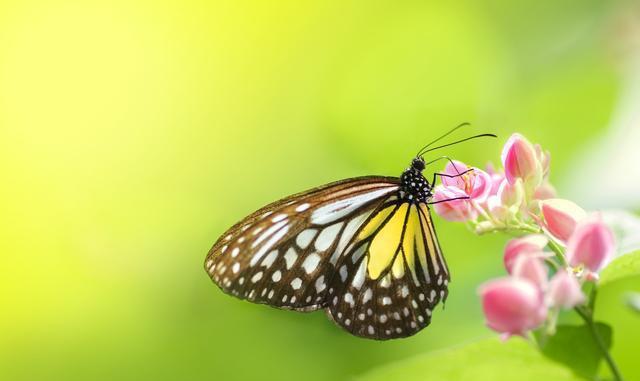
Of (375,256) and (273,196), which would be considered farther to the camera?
(273,196)

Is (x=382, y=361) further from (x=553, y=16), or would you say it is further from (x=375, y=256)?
(x=553, y=16)

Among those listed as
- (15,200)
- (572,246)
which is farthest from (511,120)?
(15,200)

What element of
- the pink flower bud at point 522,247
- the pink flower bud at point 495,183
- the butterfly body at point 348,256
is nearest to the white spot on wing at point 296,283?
the butterfly body at point 348,256

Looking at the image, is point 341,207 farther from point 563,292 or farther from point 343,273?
point 563,292

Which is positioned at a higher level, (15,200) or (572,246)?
(572,246)

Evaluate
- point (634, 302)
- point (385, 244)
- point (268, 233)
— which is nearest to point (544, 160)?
point (634, 302)
